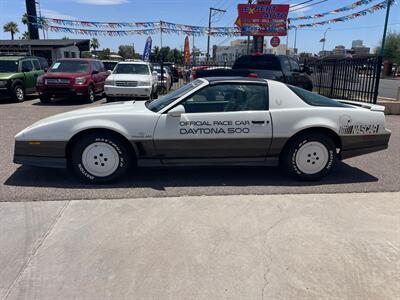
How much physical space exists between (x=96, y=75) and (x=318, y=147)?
11.5 meters

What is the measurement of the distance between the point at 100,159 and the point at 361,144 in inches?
140

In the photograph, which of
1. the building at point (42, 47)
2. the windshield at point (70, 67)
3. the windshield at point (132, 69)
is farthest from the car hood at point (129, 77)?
the building at point (42, 47)

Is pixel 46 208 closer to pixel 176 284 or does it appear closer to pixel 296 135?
pixel 176 284

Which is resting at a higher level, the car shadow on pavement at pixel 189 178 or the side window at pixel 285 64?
the side window at pixel 285 64

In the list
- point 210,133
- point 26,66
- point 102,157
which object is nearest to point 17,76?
point 26,66

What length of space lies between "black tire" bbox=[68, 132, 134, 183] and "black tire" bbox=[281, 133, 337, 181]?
83.2 inches

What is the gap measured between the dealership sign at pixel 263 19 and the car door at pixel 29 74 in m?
11.4

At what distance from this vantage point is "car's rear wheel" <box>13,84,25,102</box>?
13598mm

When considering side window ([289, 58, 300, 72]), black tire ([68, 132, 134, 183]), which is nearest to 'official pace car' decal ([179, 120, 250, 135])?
black tire ([68, 132, 134, 183])

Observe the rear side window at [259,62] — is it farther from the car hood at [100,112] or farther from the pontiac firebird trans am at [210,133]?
the car hood at [100,112]

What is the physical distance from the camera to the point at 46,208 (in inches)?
157

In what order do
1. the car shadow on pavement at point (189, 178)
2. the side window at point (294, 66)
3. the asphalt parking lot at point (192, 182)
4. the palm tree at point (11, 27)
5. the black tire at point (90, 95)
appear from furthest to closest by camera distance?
1. the palm tree at point (11, 27)
2. the black tire at point (90, 95)
3. the side window at point (294, 66)
4. the car shadow on pavement at point (189, 178)
5. the asphalt parking lot at point (192, 182)

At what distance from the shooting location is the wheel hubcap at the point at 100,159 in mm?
4637

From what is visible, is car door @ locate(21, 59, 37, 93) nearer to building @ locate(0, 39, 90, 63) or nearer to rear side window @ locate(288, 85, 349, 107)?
rear side window @ locate(288, 85, 349, 107)
